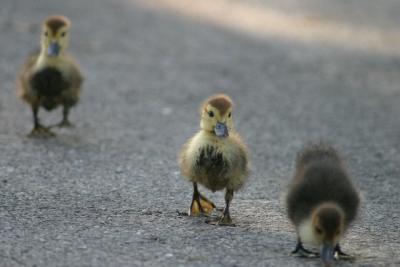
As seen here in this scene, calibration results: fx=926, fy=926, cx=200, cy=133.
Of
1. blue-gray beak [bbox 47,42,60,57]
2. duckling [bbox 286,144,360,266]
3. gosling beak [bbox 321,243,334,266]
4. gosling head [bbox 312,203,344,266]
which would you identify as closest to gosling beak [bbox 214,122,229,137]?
duckling [bbox 286,144,360,266]

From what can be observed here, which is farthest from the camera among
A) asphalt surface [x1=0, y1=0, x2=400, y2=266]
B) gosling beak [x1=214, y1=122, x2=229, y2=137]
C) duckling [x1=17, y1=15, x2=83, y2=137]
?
duckling [x1=17, y1=15, x2=83, y2=137]

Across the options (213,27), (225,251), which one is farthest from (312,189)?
(213,27)

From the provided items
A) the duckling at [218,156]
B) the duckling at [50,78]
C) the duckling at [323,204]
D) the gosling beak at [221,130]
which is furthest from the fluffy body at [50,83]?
the duckling at [323,204]

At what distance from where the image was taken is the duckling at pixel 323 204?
5.29 metres

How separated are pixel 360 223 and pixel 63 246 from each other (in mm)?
2184

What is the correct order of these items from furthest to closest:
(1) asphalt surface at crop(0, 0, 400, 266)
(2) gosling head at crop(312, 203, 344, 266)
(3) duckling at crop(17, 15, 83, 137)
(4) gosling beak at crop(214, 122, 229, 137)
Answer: (3) duckling at crop(17, 15, 83, 137) < (4) gosling beak at crop(214, 122, 229, 137) < (1) asphalt surface at crop(0, 0, 400, 266) < (2) gosling head at crop(312, 203, 344, 266)

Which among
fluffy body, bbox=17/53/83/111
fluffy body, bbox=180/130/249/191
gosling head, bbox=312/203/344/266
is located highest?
fluffy body, bbox=17/53/83/111

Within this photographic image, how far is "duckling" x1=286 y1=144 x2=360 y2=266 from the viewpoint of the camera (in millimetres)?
5293

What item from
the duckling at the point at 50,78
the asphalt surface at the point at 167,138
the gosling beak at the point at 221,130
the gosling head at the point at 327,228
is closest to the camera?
the gosling head at the point at 327,228

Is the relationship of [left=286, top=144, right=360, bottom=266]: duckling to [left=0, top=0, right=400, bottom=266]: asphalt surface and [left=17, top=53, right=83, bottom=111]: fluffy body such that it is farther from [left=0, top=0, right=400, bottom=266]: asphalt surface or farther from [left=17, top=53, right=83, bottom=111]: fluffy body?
[left=17, top=53, right=83, bottom=111]: fluffy body

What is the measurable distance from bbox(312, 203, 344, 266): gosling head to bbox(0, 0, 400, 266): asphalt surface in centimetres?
22

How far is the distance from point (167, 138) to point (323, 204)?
3.72 m

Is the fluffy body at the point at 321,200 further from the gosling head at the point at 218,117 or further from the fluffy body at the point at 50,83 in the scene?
the fluffy body at the point at 50,83

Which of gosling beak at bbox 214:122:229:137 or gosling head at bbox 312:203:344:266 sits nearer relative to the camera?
gosling head at bbox 312:203:344:266
